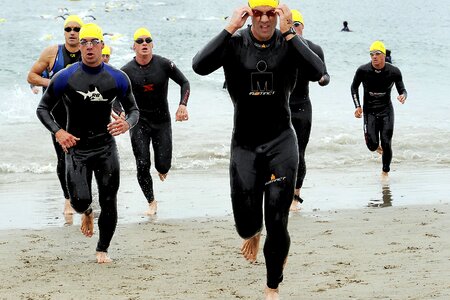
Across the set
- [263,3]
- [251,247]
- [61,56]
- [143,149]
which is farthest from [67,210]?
[263,3]

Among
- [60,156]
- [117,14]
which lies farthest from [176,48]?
[60,156]

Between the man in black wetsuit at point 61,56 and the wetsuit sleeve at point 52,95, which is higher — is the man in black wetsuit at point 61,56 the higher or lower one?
the lower one

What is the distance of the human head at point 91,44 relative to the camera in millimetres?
7805

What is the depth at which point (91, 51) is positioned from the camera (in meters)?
7.84

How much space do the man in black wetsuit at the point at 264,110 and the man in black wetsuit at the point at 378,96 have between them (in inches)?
294

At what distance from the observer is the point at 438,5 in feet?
291

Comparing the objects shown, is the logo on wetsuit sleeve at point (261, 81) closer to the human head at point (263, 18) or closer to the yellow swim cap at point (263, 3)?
the human head at point (263, 18)

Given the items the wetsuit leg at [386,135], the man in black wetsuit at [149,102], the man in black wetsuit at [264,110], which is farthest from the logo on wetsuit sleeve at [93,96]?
the wetsuit leg at [386,135]

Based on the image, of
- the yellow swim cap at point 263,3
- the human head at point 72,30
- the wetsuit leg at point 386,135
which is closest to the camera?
the yellow swim cap at point 263,3


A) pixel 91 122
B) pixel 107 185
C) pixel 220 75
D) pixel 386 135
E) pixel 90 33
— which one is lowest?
pixel 220 75

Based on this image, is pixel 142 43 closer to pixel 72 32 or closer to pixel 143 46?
pixel 143 46

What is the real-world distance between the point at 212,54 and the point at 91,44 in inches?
81.4

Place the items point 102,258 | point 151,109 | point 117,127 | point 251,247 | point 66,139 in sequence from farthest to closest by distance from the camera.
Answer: point 151,109
point 102,258
point 117,127
point 66,139
point 251,247

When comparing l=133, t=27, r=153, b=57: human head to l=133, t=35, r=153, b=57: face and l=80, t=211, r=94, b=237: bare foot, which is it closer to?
l=133, t=35, r=153, b=57: face
